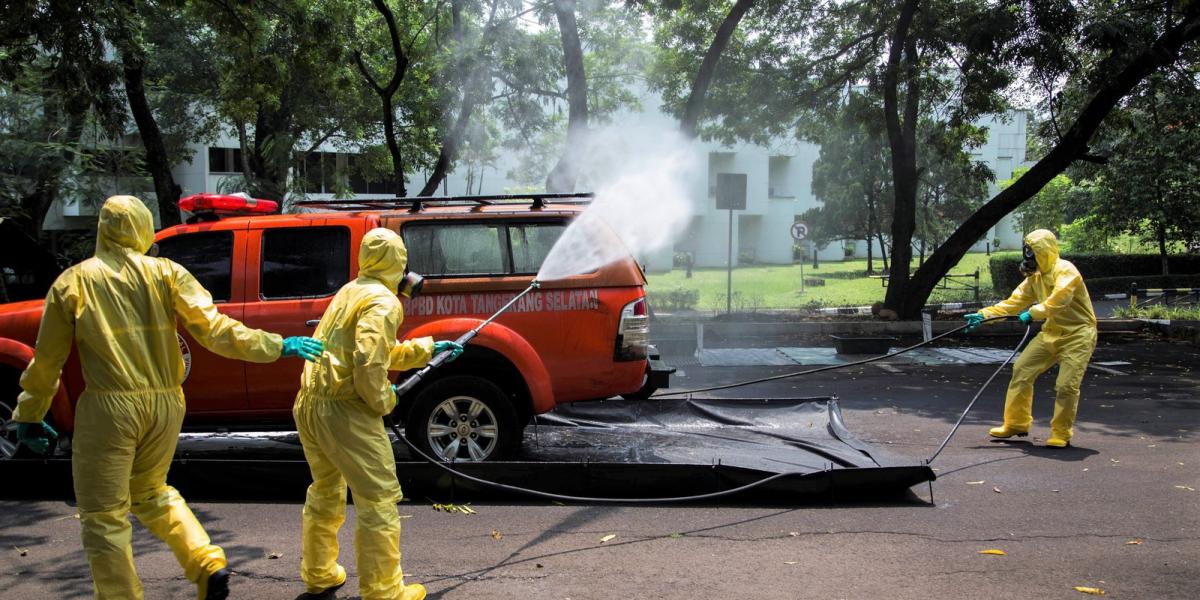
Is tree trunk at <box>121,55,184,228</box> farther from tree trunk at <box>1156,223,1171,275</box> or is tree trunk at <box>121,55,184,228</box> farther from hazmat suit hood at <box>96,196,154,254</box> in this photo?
tree trunk at <box>1156,223,1171,275</box>

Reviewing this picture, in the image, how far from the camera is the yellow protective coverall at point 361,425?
3918mm

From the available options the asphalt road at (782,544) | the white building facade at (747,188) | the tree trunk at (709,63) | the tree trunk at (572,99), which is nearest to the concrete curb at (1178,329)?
the tree trunk at (709,63)

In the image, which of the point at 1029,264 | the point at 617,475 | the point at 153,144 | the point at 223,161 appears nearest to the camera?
the point at 617,475

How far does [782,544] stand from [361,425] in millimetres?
2402

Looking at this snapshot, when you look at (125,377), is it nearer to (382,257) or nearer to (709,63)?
(382,257)

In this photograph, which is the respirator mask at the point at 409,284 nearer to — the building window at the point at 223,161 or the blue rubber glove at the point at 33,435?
the blue rubber glove at the point at 33,435

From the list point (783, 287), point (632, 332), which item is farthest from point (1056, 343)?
point (783, 287)

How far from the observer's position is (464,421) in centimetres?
623

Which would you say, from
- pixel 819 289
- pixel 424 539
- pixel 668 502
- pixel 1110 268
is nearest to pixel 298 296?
pixel 424 539

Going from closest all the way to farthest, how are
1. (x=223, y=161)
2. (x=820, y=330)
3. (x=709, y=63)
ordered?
(x=709, y=63), (x=820, y=330), (x=223, y=161)

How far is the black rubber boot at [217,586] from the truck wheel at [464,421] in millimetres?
2250

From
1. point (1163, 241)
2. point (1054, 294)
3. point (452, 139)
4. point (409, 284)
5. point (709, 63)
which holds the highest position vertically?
point (709, 63)

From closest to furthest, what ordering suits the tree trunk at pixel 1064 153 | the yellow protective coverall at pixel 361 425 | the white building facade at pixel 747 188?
1. the yellow protective coverall at pixel 361 425
2. the tree trunk at pixel 1064 153
3. the white building facade at pixel 747 188

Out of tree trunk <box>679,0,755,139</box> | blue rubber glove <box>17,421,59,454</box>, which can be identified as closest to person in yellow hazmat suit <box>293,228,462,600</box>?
blue rubber glove <box>17,421,59,454</box>
